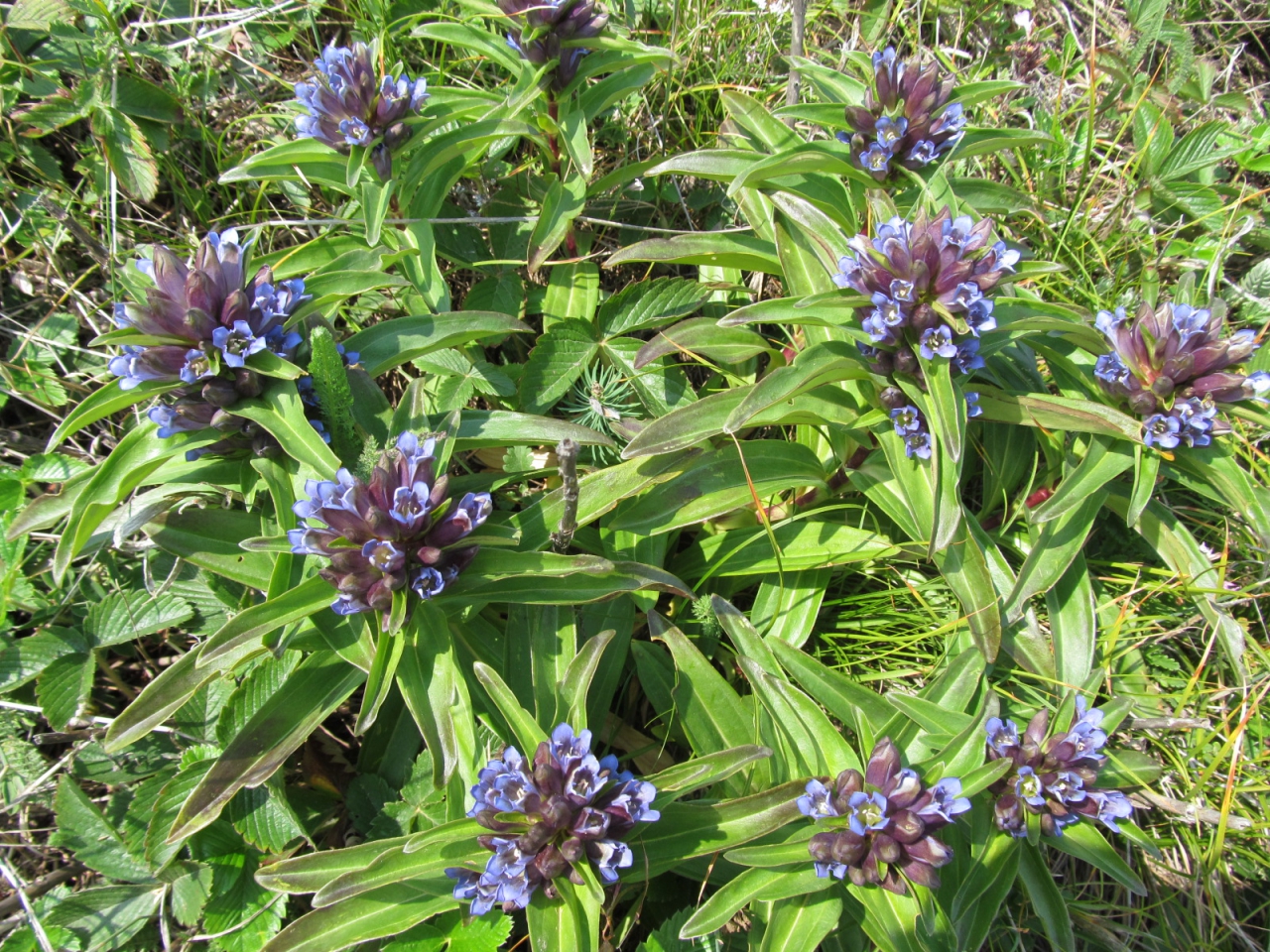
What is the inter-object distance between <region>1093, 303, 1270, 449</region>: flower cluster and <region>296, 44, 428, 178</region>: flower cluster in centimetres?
311

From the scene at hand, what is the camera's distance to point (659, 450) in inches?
128

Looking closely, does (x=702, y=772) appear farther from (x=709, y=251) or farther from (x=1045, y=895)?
(x=709, y=251)

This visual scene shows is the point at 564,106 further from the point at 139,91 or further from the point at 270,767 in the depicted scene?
the point at 270,767

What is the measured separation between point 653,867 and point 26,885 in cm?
275

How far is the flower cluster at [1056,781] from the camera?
294cm

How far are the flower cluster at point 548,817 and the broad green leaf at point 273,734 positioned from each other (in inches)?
29.9

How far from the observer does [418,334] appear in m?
3.43

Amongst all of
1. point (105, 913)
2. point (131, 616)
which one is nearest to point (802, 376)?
point (131, 616)

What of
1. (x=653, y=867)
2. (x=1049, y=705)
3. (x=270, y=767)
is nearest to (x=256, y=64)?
(x=270, y=767)

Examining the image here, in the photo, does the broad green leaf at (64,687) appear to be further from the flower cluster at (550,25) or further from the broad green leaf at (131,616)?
the flower cluster at (550,25)

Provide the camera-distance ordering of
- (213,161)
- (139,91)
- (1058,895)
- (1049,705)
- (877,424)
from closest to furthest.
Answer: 1. (1058,895)
2. (877,424)
3. (1049,705)
4. (139,91)
5. (213,161)

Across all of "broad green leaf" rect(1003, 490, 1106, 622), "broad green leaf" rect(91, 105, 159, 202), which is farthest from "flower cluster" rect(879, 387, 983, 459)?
"broad green leaf" rect(91, 105, 159, 202)

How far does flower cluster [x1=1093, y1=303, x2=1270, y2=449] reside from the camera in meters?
3.25

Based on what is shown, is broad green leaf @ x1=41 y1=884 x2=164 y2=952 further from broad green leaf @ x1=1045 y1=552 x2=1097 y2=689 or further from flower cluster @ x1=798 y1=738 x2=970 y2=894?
broad green leaf @ x1=1045 y1=552 x2=1097 y2=689
